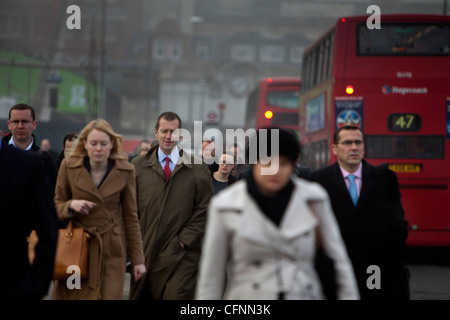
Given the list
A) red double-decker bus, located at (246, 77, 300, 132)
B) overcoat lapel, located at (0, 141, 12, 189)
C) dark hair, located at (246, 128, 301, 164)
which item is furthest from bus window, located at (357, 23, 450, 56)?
red double-decker bus, located at (246, 77, 300, 132)

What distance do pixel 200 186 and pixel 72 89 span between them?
5890cm

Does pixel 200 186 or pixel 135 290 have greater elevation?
pixel 200 186

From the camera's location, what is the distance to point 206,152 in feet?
29.9

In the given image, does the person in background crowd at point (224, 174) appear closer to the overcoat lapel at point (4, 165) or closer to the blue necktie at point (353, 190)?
the blue necktie at point (353, 190)

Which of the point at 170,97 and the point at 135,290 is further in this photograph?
the point at 170,97

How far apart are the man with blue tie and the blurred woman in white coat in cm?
228

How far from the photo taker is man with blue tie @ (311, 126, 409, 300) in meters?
5.67

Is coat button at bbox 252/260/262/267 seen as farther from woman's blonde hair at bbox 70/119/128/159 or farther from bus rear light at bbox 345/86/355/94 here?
bus rear light at bbox 345/86/355/94

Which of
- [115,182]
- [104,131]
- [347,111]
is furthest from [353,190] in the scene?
[347,111]

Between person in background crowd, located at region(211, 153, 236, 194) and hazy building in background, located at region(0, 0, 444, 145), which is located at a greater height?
hazy building in background, located at region(0, 0, 444, 145)

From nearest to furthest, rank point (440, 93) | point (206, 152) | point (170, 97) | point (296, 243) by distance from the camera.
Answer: point (296, 243), point (206, 152), point (440, 93), point (170, 97)

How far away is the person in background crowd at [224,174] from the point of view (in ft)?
26.3

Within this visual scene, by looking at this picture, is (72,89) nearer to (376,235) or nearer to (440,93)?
(440,93)
